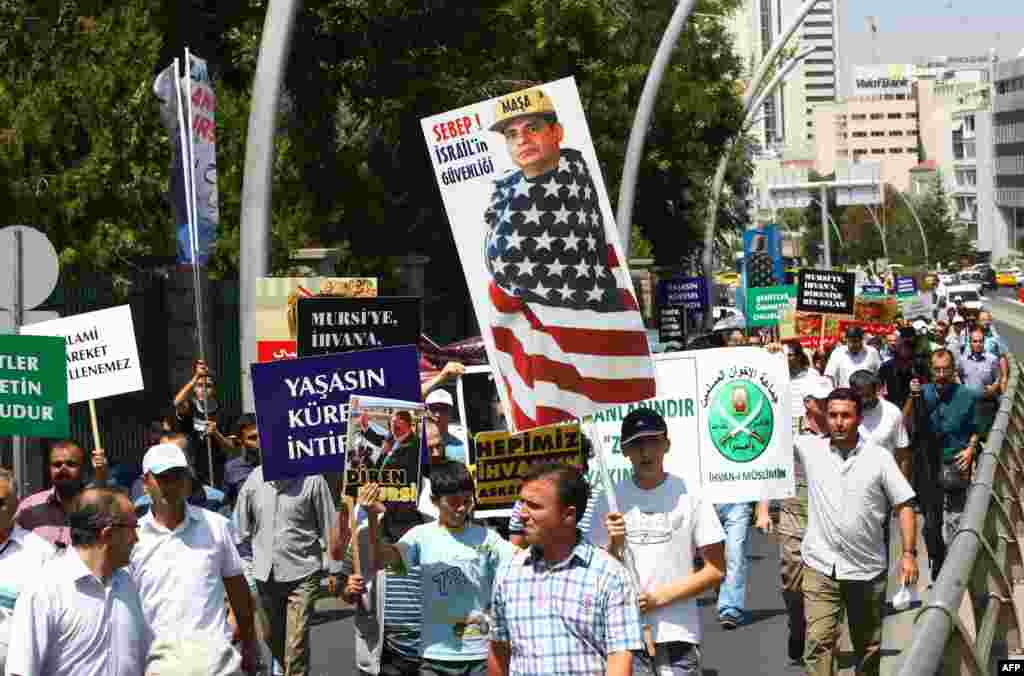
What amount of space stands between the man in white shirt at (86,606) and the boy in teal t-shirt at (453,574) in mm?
1457

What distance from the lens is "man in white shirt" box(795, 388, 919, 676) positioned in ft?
31.8

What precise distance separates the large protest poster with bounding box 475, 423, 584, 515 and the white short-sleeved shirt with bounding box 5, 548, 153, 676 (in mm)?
2620

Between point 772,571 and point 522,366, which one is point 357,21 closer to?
point 772,571

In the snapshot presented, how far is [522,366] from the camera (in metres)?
8.13

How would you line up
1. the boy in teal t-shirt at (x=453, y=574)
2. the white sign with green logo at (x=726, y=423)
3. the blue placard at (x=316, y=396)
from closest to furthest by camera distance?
the boy in teal t-shirt at (x=453, y=574) → the blue placard at (x=316, y=396) → the white sign with green logo at (x=726, y=423)

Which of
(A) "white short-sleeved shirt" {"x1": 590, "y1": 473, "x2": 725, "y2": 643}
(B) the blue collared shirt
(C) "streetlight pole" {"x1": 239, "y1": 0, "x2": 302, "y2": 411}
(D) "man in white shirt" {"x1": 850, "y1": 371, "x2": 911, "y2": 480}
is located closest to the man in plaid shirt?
(B) the blue collared shirt

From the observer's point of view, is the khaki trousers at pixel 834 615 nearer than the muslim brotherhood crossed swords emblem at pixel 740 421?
Yes

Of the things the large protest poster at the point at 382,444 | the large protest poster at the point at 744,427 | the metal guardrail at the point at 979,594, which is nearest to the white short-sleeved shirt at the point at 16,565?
the large protest poster at the point at 382,444

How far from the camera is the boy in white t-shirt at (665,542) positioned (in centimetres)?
794

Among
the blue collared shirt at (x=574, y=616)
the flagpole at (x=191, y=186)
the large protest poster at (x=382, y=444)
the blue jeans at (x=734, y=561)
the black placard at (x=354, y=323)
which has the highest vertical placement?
the flagpole at (x=191, y=186)

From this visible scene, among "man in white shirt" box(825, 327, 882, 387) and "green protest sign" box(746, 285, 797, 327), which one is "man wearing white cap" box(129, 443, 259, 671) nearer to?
"man in white shirt" box(825, 327, 882, 387)

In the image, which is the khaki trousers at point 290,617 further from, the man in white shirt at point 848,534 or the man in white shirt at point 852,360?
the man in white shirt at point 852,360

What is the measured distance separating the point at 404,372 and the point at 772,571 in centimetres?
730

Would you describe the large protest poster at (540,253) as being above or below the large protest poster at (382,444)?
above
